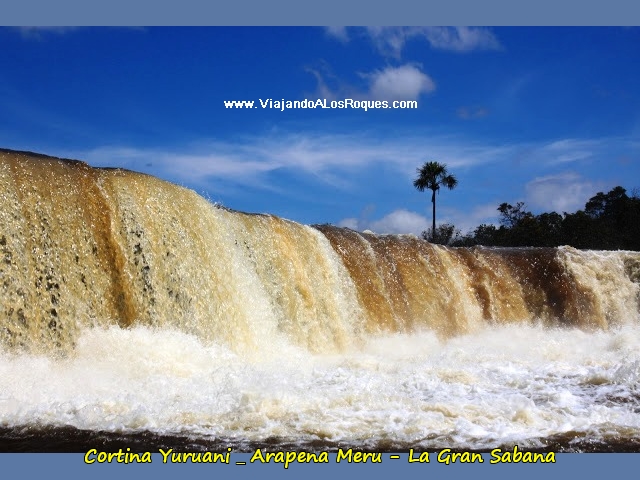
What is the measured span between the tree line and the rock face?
21.6m

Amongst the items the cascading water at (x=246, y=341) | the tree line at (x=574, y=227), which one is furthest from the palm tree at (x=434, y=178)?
the cascading water at (x=246, y=341)

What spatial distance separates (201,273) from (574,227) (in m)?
33.9

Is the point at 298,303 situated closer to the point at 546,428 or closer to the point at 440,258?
the point at 440,258

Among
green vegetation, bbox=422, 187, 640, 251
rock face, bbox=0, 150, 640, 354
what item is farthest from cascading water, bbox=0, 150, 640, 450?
green vegetation, bbox=422, 187, 640, 251

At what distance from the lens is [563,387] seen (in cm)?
935

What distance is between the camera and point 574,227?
40438 millimetres

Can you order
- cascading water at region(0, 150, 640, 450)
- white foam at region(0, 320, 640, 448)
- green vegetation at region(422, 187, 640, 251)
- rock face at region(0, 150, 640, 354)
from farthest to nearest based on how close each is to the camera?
green vegetation at region(422, 187, 640, 251) → rock face at region(0, 150, 640, 354) → cascading water at region(0, 150, 640, 450) → white foam at region(0, 320, 640, 448)

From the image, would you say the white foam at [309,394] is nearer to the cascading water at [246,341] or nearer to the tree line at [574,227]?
the cascading water at [246,341]

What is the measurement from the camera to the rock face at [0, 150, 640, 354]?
31.7ft

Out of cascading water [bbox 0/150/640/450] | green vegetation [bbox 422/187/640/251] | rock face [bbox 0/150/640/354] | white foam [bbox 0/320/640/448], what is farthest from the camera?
green vegetation [bbox 422/187/640/251]

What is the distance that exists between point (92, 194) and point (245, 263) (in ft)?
11.7

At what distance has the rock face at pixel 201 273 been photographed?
9.67 metres

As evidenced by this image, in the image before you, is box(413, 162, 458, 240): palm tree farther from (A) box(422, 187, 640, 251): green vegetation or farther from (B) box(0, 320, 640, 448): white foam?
(B) box(0, 320, 640, 448): white foam

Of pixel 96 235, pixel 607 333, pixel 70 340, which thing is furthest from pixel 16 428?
pixel 607 333
